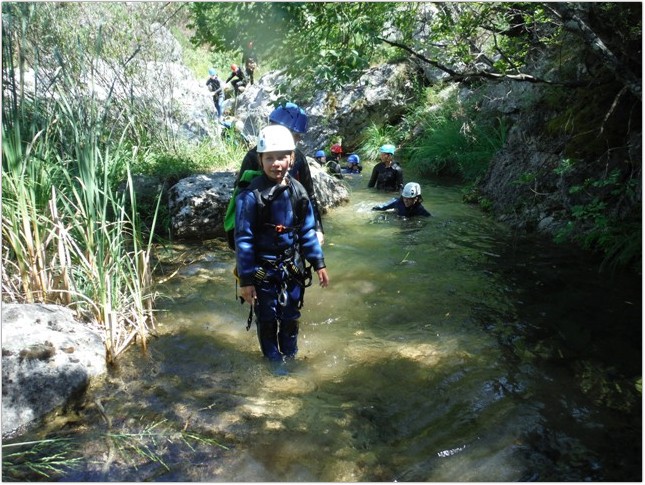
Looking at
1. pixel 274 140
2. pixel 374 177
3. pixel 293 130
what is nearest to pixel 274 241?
pixel 274 140

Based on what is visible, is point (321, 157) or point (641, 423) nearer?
point (641, 423)

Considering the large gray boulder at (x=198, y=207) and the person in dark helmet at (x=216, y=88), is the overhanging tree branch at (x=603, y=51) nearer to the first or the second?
the large gray boulder at (x=198, y=207)

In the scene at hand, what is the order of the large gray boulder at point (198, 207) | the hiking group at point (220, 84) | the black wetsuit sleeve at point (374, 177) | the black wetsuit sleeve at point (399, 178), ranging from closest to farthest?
1. the large gray boulder at point (198, 207)
2. the black wetsuit sleeve at point (399, 178)
3. the black wetsuit sleeve at point (374, 177)
4. the hiking group at point (220, 84)

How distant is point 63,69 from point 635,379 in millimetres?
4238

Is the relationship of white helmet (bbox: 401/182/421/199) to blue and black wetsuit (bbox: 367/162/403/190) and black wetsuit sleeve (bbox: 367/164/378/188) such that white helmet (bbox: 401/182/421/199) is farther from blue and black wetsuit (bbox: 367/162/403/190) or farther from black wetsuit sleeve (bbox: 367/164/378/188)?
black wetsuit sleeve (bbox: 367/164/378/188)

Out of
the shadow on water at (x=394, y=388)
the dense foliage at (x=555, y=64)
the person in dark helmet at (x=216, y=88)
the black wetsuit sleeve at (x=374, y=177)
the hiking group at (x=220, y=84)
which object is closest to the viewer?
the shadow on water at (x=394, y=388)

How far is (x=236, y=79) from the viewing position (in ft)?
58.5

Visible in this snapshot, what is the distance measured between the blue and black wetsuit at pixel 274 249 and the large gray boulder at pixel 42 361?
1.10m

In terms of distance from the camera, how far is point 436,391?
3.28 meters

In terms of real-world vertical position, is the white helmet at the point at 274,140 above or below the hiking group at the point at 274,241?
above

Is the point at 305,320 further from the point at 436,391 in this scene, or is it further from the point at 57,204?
the point at 57,204

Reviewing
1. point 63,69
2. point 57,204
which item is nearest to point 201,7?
point 63,69

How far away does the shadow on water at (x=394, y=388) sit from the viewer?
8.54ft

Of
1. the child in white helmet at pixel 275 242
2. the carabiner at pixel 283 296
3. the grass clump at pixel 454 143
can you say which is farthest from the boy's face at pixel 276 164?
the grass clump at pixel 454 143
